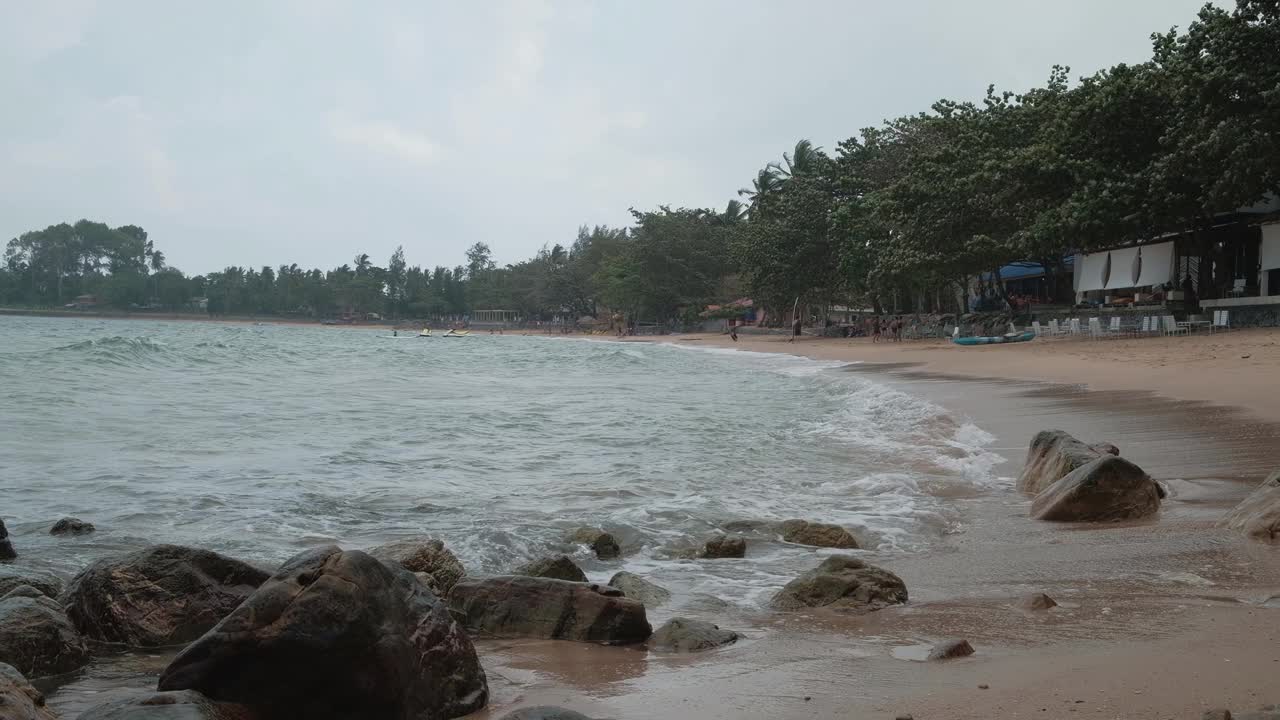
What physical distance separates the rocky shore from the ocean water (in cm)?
49

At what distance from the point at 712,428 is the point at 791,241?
1299 inches

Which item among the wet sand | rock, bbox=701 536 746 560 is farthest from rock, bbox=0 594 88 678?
rock, bbox=701 536 746 560

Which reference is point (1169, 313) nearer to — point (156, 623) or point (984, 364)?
point (984, 364)

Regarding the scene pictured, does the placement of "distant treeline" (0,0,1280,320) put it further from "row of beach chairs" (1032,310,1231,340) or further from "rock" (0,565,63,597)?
"rock" (0,565,63,597)

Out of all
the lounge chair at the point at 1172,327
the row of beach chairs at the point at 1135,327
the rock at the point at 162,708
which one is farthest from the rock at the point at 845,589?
the lounge chair at the point at 1172,327

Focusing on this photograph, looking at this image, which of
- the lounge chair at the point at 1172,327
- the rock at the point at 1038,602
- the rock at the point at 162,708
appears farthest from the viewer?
the lounge chair at the point at 1172,327

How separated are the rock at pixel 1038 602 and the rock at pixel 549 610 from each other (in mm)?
1754

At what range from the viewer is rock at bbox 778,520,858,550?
670 centimetres

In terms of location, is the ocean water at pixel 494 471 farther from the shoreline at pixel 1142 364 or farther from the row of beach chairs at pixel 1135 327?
the row of beach chairs at pixel 1135 327

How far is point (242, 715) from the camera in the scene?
3.25 m

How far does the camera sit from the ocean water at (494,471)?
6988mm

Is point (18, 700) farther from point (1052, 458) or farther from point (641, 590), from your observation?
point (1052, 458)

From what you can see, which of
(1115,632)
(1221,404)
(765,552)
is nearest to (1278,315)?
(1221,404)

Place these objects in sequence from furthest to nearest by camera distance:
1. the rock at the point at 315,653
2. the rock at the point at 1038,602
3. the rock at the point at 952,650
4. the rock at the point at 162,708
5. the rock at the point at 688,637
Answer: the rock at the point at 1038,602 → the rock at the point at 688,637 → the rock at the point at 952,650 → the rock at the point at 315,653 → the rock at the point at 162,708
